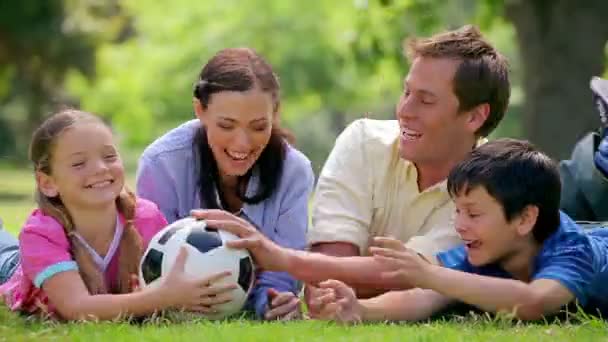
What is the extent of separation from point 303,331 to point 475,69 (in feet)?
6.22

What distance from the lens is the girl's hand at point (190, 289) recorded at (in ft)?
19.4

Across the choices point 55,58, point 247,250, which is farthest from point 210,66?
point 55,58

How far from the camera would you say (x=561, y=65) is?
61.2ft

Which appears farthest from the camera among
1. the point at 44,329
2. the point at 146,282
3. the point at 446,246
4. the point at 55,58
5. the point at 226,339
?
the point at 55,58

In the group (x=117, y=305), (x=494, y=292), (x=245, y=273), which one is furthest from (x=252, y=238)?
(x=494, y=292)

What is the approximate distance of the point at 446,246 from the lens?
6.57 m

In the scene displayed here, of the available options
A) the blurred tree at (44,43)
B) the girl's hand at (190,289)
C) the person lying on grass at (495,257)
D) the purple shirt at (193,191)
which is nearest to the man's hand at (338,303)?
the person lying on grass at (495,257)

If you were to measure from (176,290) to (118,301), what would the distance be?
0.26m

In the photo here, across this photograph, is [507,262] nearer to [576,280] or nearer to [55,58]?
[576,280]

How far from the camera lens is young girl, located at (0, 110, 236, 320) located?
5.98m

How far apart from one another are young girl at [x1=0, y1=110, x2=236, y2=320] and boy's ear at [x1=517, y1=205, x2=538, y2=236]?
1404mm

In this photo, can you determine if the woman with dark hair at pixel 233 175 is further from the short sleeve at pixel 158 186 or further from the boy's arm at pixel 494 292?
the boy's arm at pixel 494 292

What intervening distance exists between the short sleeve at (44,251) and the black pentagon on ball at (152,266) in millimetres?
321

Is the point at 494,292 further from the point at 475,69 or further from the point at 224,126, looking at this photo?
the point at 224,126
